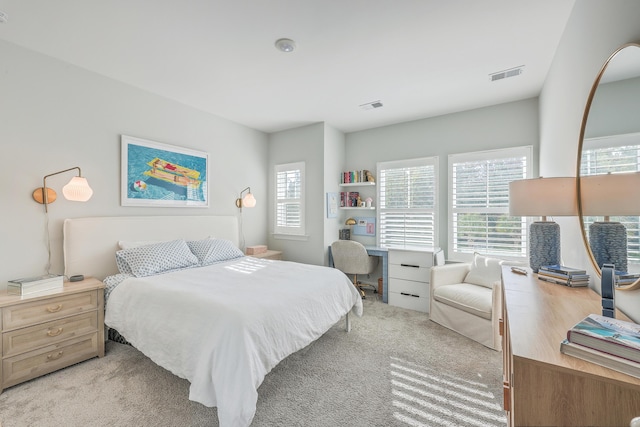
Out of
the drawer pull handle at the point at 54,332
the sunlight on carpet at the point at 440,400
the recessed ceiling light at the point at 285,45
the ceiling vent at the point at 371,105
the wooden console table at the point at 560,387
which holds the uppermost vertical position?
the ceiling vent at the point at 371,105

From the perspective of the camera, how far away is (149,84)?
9.76ft

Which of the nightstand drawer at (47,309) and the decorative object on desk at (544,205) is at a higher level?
the decorative object on desk at (544,205)

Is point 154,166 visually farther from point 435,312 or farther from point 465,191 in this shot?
point 465,191

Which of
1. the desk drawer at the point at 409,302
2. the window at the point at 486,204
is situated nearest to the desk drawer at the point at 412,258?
the desk drawer at the point at 409,302

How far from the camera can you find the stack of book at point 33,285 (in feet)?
6.68

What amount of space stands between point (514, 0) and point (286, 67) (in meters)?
1.78

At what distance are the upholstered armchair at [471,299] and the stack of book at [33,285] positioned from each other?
3525mm

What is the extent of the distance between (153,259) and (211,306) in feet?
4.26

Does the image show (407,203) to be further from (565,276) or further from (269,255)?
(565,276)

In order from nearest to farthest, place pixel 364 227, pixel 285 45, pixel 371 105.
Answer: pixel 285 45 → pixel 371 105 → pixel 364 227

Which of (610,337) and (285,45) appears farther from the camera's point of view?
(285,45)

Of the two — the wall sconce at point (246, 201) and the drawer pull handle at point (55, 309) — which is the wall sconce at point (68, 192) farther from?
the wall sconce at point (246, 201)

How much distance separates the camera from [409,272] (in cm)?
352

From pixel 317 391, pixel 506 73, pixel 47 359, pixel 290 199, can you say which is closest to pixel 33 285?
pixel 47 359
